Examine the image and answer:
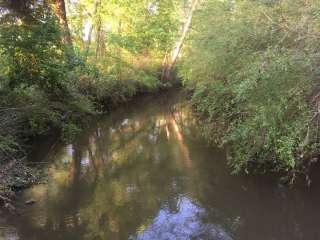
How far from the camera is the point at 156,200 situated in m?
9.27

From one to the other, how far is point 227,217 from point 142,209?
1855 mm

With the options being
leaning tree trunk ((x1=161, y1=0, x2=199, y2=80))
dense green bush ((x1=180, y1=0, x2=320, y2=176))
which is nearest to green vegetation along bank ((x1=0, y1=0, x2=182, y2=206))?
leaning tree trunk ((x1=161, y1=0, x2=199, y2=80))

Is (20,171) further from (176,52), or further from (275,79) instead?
(176,52)

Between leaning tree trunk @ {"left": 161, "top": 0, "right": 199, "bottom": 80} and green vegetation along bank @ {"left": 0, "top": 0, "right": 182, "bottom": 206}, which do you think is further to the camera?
leaning tree trunk @ {"left": 161, "top": 0, "right": 199, "bottom": 80}

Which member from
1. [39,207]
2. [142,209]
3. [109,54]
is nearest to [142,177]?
[142,209]

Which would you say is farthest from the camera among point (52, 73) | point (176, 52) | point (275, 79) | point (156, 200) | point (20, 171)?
point (176, 52)

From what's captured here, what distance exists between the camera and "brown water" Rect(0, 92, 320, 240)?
7.75 meters

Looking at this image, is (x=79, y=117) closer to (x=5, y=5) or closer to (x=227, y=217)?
(x=5, y=5)

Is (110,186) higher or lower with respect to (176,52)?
lower

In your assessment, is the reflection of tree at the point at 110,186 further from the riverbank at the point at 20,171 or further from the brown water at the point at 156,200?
the riverbank at the point at 20,171

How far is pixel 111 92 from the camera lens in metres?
21.4

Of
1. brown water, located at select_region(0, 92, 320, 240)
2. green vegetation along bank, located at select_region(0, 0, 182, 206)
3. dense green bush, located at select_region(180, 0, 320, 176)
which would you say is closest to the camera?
dense green bush, located at select_region(180, 0, 320, 176)

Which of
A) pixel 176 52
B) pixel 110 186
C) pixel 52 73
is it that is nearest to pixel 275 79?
pixel 110 186

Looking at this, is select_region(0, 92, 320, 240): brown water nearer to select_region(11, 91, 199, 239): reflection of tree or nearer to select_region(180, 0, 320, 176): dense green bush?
select_region(11, 91, 199, 239): reflection of tree
